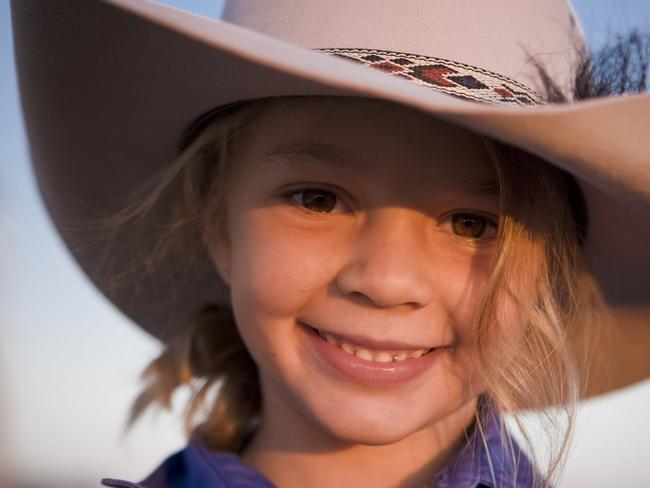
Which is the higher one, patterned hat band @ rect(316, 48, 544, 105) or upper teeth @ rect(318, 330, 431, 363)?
patterned hat band @ rect(316, 48, 544, 105)

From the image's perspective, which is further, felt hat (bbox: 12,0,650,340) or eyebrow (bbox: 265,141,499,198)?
eyebrow (bbox: 265,141,499,198)

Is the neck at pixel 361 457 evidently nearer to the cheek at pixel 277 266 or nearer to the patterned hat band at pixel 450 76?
the cheek at pixel 277 266

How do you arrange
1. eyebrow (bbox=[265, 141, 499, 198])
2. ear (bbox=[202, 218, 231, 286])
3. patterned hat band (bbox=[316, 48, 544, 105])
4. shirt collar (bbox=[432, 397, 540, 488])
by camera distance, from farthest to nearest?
ear (bbox=[202, 218, 231, 286]) → shirt collar (bbox=[432, 397, 540, 488]) → eyebrow (bbox=[265, 141, 499, 198]) → patterned hat band (bbox=[316, 48, 544, 105])

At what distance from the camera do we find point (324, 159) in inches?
57.2

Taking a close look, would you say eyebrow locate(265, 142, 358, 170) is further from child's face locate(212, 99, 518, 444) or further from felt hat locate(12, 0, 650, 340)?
felt hat locate(12, 0, 650, 340)

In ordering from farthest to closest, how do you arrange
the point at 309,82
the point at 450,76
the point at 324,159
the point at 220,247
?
the point at 220,247 < the point at 324,159 < the point at 450,76 < the point at 309,82

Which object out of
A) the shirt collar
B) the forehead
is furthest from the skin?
the shirt collar

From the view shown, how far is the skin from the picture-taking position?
140 centimetres

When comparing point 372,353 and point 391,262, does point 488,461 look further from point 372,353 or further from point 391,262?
point 391,262

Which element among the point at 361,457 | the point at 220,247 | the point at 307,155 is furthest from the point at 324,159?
the point at 361,457

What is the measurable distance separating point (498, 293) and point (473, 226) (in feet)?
0.44

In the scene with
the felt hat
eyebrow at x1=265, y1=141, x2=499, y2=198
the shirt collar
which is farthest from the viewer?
the shirt collar

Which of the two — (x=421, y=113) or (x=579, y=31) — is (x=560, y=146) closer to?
(x=421, y=113)

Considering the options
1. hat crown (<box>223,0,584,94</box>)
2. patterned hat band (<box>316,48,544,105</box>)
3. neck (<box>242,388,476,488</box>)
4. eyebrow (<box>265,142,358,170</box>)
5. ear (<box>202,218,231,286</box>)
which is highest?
hat crown (<box>223,0,584,94</box>)
